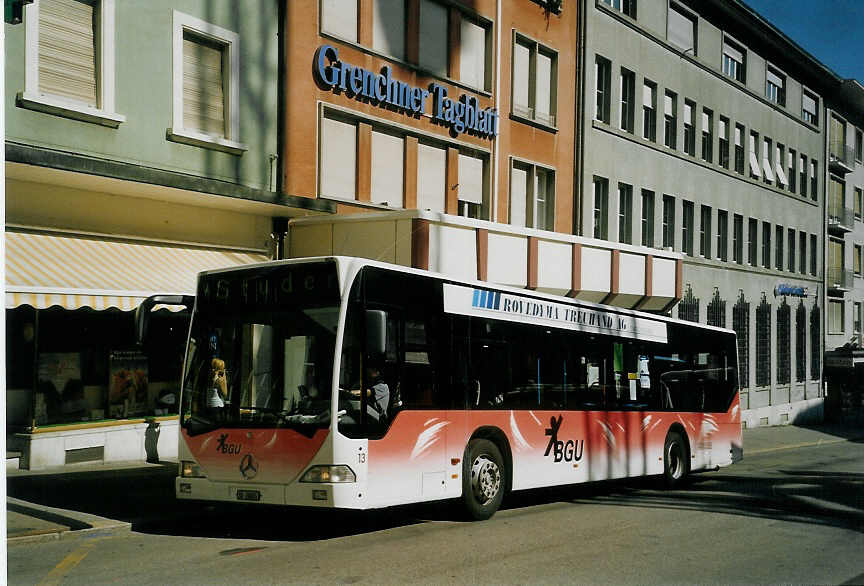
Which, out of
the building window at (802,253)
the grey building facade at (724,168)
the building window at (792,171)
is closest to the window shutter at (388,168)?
the grey building facade at (724,168)

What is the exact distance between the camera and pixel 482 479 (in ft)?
38.6

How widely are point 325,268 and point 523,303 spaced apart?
3.63 metres

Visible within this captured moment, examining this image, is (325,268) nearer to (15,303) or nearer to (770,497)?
(15,303)

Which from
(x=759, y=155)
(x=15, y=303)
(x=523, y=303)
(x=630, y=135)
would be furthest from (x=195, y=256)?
(x=759, y=155)

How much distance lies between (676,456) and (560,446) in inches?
167

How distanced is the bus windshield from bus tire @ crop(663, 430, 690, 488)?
831 centimetres

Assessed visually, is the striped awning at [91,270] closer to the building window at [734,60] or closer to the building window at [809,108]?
the building window at [734,60]

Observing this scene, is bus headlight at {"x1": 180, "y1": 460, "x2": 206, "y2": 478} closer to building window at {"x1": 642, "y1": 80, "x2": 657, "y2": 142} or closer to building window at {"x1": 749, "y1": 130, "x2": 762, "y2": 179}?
building window at {"x1": 642, "y1": 80, "x2": 657, "y2": 142}

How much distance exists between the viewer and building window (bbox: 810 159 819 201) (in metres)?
47.6

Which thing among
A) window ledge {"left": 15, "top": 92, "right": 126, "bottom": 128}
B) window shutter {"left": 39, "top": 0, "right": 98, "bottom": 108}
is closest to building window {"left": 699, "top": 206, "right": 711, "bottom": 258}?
window ledge {"left": 15, "top": 92, "right": 126, "bottom": 128}

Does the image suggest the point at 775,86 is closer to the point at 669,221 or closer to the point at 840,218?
the point at 840,218

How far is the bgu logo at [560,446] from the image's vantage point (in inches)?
524

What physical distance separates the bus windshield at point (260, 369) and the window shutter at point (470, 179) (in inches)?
547

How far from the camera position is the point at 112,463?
53.5 ft
